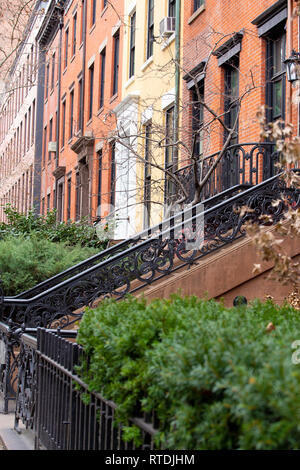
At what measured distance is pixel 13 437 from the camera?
676 centimetres

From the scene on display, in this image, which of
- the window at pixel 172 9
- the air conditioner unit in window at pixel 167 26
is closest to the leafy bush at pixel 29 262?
the air conditioner unit in window at pixel 167 26

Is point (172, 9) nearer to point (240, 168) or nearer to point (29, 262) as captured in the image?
point (240, 168)

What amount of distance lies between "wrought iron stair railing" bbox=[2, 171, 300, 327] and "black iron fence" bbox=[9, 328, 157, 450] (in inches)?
98.1

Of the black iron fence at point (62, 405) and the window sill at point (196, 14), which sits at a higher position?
the window sill at point (196, 14)

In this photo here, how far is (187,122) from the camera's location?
16391 mm

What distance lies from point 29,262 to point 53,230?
487 centimetres

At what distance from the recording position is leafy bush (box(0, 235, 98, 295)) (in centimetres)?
1208

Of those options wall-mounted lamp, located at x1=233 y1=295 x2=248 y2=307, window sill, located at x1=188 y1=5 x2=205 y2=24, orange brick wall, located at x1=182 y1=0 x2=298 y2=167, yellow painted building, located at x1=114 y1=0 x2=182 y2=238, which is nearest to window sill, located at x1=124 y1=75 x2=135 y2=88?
yellow painted building, located at x1=114 y1=0 x2=182 y2=238

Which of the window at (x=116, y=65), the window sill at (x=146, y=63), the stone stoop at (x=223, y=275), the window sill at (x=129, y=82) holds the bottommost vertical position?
the stone stoop at (x=223, y=275)

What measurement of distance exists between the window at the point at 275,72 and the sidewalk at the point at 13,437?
7.31m

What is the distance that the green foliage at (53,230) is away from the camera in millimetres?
16312

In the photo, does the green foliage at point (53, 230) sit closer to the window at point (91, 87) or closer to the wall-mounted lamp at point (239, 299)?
the wall-mounted lamp at point (239, 299)

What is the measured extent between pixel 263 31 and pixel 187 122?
401 cm

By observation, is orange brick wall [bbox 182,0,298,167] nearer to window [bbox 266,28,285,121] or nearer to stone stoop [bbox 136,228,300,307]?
window [bbox 266,28,285,121]
